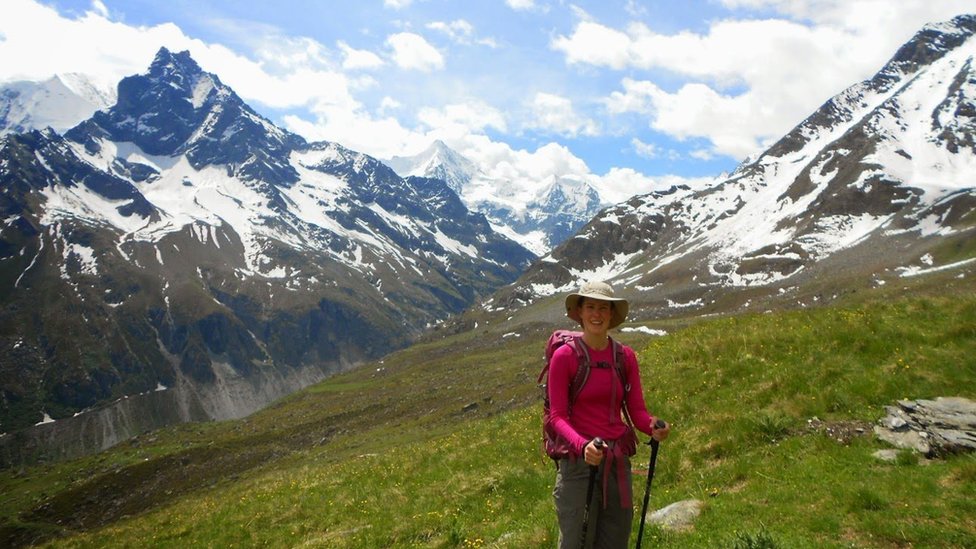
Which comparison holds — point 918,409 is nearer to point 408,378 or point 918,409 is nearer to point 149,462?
point 149,462

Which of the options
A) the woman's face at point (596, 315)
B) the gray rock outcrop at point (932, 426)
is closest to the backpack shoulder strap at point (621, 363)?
the woman's face at point (596, 315)

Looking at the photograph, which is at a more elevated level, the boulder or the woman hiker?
the woman hiker

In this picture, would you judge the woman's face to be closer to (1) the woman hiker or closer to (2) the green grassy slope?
(1) the woman hiker

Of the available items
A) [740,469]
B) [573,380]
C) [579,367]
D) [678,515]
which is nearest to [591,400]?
[573,380]

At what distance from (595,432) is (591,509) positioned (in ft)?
3.01

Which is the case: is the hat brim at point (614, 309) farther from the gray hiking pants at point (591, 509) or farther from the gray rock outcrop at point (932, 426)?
the gray rock outcrop at point (932, 426)

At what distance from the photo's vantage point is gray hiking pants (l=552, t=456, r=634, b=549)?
6.95 m

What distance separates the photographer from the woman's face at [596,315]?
7.09 m

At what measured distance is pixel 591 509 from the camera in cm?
690

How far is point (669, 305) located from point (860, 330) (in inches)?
6076

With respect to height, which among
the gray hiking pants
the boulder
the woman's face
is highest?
the woman's face

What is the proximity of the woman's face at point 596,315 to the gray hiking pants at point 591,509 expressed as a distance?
63.5 inches

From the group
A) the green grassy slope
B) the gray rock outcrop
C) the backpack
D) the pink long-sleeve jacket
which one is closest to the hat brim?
the backpack

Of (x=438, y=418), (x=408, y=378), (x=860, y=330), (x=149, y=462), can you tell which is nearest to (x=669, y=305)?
(x=408, y=378)
